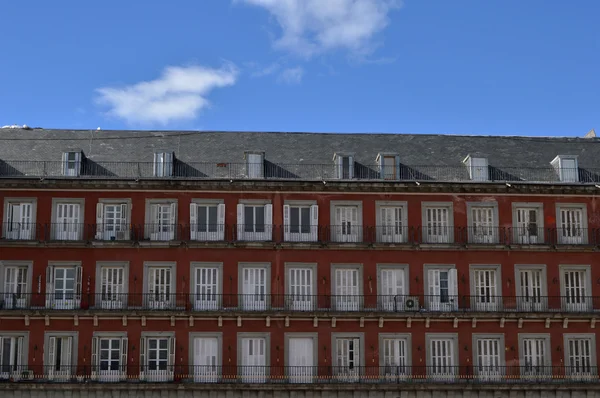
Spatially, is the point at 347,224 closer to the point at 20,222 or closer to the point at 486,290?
the point at 486,290

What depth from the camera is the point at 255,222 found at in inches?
2162

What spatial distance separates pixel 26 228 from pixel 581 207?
31.3 m

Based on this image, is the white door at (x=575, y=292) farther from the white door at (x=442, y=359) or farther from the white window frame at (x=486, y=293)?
the white door at (x=442, y=359)

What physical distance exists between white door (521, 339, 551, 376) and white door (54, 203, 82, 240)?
1005 inches

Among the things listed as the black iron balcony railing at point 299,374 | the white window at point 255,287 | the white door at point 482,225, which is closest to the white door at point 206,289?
the white window at point 255,287

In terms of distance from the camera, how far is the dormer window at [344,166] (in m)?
56.3

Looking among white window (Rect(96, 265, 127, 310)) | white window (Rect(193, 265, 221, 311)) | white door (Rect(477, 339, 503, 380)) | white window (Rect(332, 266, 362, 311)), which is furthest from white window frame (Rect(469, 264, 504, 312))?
white window (Rect(96, 265, 127, 310))

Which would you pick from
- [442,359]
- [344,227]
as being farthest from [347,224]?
[442,359]

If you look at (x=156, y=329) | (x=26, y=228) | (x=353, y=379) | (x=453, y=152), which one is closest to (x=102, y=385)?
(x=156, y=329)

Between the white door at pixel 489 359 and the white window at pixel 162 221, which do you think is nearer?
the white door at pixel 489 359

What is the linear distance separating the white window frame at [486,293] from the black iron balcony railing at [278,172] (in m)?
5.00

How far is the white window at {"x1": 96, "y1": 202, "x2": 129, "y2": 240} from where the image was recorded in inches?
2142

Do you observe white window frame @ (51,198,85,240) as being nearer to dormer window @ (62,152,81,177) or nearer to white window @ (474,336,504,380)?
dormer window @ (62,152,81,177)

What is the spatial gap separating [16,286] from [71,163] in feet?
24.7
